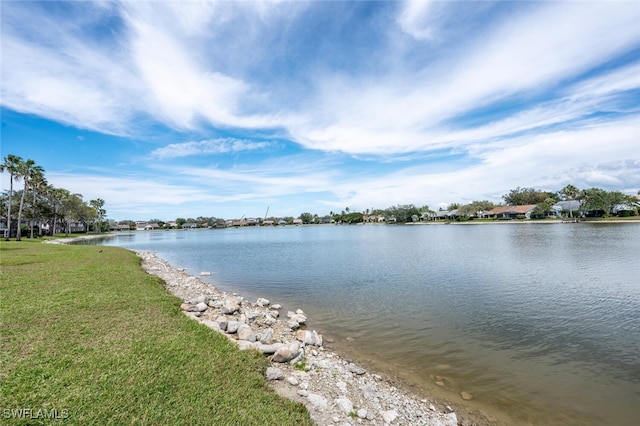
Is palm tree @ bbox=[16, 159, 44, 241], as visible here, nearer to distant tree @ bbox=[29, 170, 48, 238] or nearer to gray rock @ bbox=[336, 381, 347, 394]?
distant tree @ bbox=[29, 170, 48, 238]

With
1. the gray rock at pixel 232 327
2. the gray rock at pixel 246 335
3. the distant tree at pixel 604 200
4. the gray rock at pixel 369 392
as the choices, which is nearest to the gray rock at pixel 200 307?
the gray rock at pixel 232 327

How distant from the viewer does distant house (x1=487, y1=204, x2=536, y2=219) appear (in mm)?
116137

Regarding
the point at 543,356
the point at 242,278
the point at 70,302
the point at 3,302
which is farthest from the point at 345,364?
the point at 242,278

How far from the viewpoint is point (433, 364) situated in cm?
952

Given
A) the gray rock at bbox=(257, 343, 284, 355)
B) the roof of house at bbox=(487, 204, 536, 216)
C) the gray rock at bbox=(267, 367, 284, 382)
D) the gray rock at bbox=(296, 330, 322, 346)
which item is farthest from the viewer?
the roof of house at bbox=(487, 204, 536, 216)

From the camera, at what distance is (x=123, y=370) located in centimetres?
621

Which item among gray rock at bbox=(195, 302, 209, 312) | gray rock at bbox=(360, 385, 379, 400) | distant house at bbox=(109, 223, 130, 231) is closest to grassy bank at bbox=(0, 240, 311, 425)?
gray rock at bbox=(360, 385, 379, 400)

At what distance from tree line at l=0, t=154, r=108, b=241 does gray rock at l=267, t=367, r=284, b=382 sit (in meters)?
61.5

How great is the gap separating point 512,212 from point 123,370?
Answer: 141130 millimetres

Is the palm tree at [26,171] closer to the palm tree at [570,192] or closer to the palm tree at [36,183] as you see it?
the palm tree at [36,183]

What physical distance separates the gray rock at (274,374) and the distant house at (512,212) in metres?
133

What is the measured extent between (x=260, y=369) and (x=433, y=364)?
5.62 metres

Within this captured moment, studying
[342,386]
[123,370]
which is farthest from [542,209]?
[123,370]

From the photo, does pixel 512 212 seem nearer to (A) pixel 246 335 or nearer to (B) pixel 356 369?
(B) pixel 356 369
